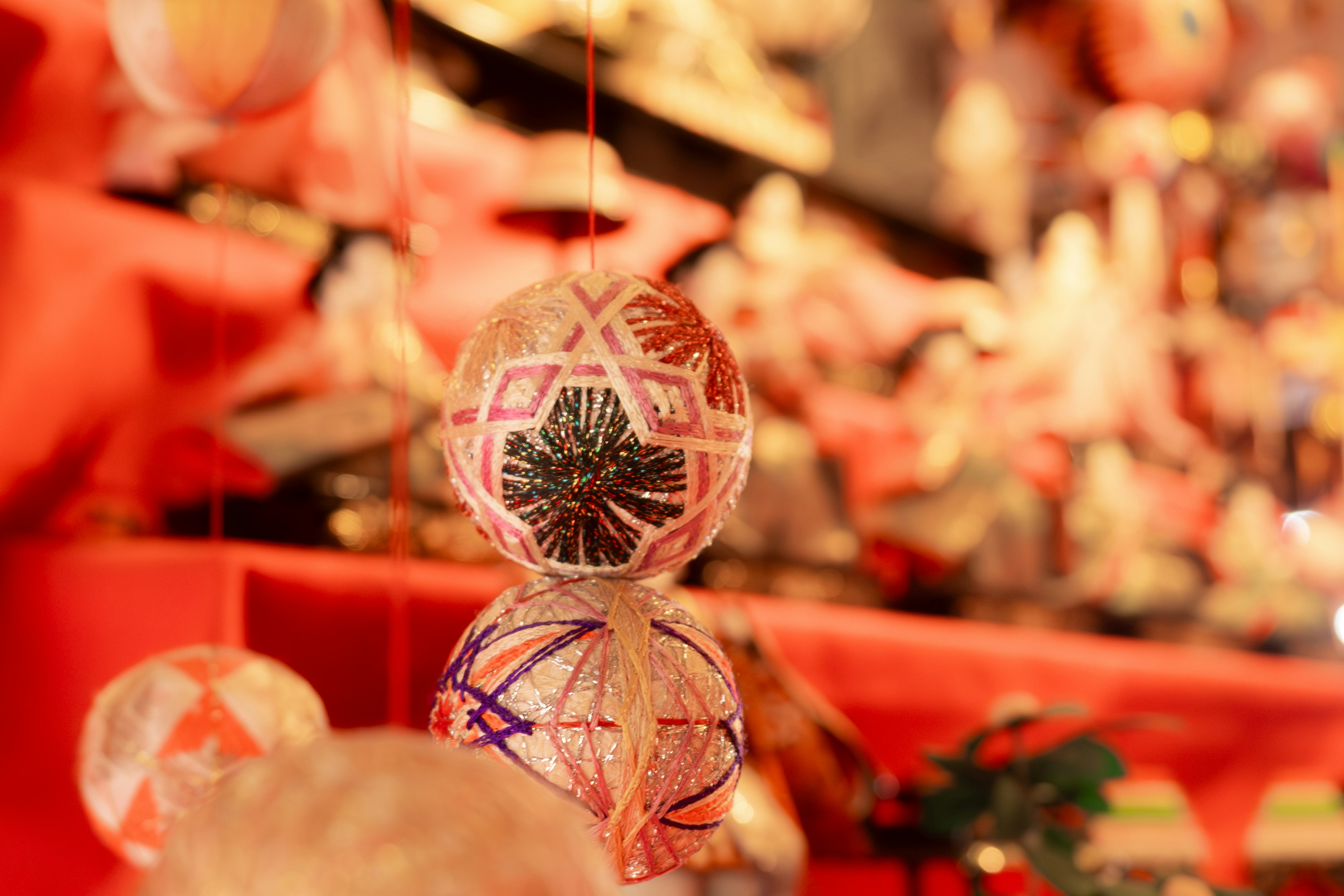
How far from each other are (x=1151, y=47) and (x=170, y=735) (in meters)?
2.01

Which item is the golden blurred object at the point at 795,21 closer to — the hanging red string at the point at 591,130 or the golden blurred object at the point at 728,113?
the golden blurred object at the point at 728,113

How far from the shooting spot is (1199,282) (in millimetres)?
3328

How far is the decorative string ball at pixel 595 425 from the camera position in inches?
20.4

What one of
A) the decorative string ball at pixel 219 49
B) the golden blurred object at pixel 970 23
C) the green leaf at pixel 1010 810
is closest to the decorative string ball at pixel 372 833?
the decorative string ball at pixel 219 49

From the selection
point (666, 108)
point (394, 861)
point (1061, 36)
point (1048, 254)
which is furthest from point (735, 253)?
point (394, 861)

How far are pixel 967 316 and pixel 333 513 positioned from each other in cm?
153

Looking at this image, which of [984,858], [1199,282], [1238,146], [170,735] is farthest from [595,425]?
[1238,146]

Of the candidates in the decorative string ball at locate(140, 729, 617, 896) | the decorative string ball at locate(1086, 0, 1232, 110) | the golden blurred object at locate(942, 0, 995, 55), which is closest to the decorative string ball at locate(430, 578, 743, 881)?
the decorative string ball at locate(140, 729, 617, 896)

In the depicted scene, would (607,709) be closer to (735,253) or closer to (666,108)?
(735,253)

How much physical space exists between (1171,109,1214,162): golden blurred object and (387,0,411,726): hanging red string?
2472 millimetres

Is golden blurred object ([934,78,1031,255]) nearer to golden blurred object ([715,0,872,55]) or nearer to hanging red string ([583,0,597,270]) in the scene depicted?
golden blurred object ([715,0,872,55])

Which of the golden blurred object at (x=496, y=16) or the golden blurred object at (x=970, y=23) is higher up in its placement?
the golden blurred object at (x=970, y=23)

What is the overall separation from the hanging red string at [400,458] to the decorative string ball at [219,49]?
73mm

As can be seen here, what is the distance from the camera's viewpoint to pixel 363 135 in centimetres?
145
